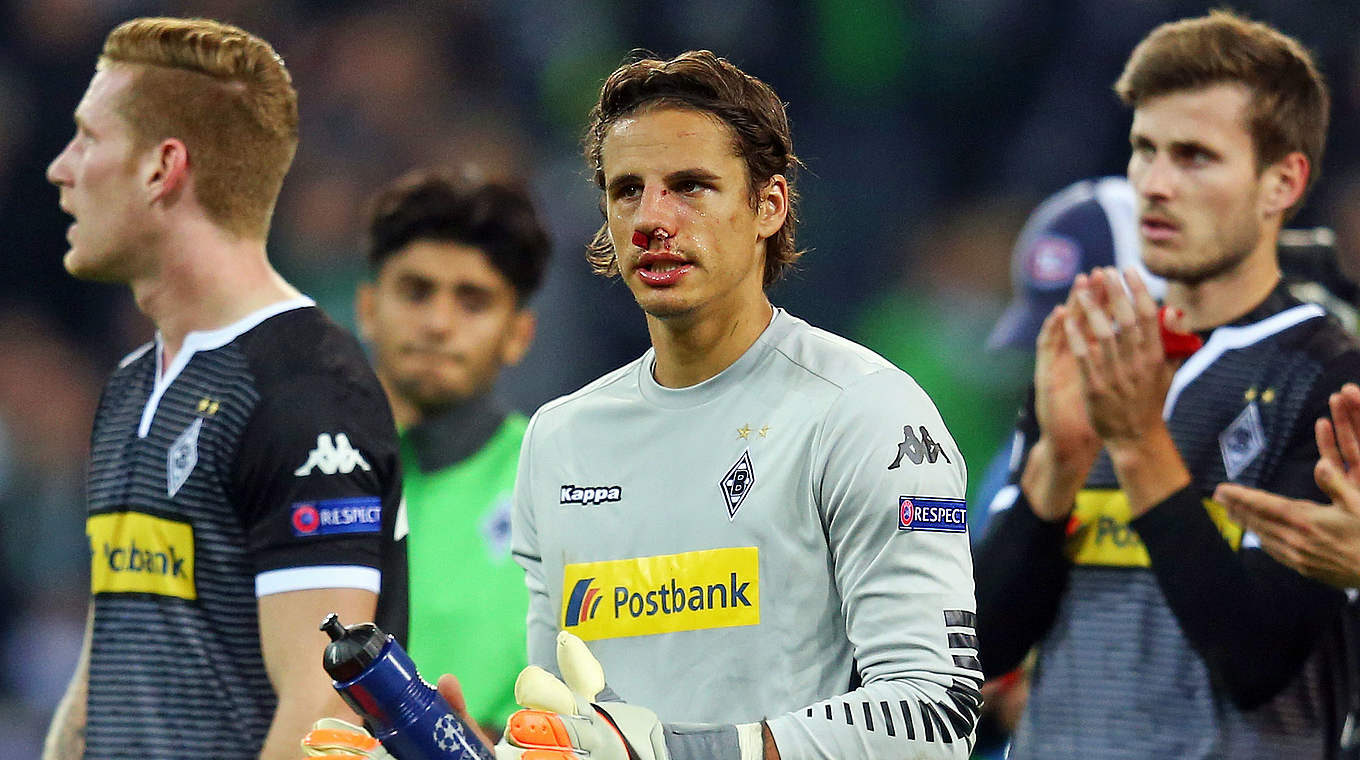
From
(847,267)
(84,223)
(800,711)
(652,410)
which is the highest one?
(847,267)

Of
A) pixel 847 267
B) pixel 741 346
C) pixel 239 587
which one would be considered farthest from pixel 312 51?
pixel 741 346

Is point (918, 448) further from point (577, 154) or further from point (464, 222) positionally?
point (577, 154)

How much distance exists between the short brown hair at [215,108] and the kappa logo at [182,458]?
521 mm

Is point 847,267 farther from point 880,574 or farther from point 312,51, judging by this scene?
point 880,574

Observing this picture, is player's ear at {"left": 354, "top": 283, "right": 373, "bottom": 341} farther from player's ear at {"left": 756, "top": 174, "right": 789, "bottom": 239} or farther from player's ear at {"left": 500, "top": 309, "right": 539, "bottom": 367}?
player's ear at {"left": 756, "top": 174, "right": 789, "bottom": 239}

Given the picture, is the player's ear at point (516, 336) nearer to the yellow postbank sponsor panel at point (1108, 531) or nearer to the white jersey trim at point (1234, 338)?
the yellow postbank sponsor panel at point (1108, 531)

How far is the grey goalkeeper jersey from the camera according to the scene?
2574 mm

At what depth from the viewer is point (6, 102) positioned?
8.96 m

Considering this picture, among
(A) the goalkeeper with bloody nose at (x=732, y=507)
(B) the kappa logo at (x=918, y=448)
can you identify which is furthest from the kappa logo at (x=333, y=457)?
(B) the kappa logo at (x=918, y=448)

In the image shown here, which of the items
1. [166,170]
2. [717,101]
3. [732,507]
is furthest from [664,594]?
[166,170]

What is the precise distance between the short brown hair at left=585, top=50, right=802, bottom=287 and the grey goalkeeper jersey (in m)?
0.29

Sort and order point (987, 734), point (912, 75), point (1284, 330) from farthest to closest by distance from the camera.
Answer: point (912, 75) < point (987, 734) < point (1284, 330)

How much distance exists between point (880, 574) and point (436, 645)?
2.51 m

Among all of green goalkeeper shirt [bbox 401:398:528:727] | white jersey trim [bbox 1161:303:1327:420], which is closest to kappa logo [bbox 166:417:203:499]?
green goalkeeper shirt [bbox 401:398:528:727]
